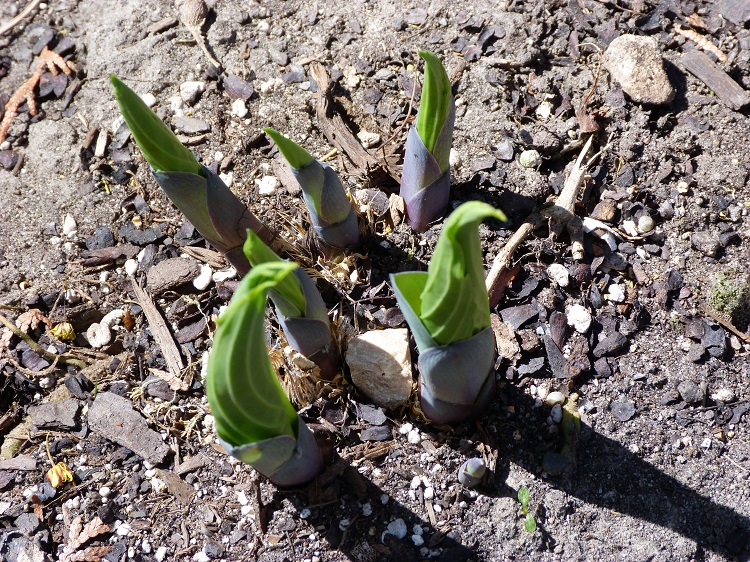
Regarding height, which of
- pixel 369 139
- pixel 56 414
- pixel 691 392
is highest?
pixel 369 139

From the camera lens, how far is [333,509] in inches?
75.5

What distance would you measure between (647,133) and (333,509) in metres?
1.82

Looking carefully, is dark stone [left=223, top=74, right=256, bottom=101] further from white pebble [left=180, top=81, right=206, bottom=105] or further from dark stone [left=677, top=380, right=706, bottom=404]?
dark stone [left=677, top=380, right=706, bottom=404]

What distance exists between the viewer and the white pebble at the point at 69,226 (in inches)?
102

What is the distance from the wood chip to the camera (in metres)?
2.47

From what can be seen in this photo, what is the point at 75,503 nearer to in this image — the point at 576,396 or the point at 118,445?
the point at 118,445

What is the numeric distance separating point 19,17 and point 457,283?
2.99 meters

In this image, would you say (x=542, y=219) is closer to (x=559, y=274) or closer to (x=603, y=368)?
(x=559, y=274)

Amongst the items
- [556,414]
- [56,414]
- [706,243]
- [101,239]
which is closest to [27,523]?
[56,414]

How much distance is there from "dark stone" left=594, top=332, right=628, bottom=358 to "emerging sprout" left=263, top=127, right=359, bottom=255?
90 cm

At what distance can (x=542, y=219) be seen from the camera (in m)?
2.29

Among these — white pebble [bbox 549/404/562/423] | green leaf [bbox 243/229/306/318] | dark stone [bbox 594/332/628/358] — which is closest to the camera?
green leaf [bbox 243/229/306/318]

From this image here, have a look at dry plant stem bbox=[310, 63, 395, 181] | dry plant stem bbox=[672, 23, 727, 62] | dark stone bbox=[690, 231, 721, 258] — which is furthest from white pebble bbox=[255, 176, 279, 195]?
dry plant stem bbox=[672, 23, 727, 62]

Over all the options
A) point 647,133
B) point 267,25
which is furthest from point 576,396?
point 267,25
